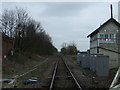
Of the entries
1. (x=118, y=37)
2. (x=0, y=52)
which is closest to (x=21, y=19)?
(x=0, y=52)

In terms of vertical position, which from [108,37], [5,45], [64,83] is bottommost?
[64,83]

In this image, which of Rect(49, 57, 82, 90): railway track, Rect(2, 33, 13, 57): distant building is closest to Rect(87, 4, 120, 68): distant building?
Rect(2, 33, 13, 57): distant building

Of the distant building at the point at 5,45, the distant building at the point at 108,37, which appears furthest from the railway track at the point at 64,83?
the distant building at the point at 5,45

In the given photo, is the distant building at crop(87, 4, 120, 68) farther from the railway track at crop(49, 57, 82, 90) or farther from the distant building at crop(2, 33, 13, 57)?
the railway track at crop(49, 57, 82, 90)

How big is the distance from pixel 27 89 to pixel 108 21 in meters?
25.7

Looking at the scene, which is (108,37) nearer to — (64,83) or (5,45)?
(5,45)

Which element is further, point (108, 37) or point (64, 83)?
point (108, 37)

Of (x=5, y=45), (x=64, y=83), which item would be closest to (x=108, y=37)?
(x=5, y=45)

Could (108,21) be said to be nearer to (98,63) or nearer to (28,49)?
(98,63)

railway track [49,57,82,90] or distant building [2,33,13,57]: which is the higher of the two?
distant building [2,33,13,57]

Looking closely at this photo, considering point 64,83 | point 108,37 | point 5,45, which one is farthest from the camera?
point 5,45

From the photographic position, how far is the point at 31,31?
2191 inches

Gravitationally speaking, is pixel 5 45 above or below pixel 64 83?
above

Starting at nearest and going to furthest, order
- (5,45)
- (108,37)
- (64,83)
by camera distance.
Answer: (64,83) < (108,37) < (5,45)
